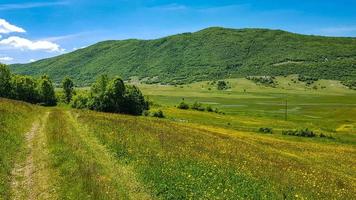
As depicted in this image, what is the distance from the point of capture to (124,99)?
11794 centimetres

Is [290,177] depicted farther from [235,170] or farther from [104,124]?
[104,124]

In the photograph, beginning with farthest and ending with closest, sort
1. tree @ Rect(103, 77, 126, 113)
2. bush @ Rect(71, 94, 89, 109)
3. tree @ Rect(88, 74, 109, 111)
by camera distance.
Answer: bush @ Rect(71, 94, 89, 109) < tree @ Rect(88, 74, 109, 111) < tree @ Rect(103, 77, 126, 113)

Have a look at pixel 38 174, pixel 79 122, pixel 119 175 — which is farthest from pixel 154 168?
pixel 79 122

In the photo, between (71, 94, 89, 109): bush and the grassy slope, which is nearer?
the grassy slope

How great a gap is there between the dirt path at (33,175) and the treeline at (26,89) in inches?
3943

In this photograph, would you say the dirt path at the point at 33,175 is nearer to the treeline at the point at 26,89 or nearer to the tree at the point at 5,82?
the tree at the point at 5,82

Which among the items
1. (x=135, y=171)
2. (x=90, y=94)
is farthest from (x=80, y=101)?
(x=135, y=171)

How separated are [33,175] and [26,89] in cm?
11344

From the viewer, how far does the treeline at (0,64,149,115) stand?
384 feet

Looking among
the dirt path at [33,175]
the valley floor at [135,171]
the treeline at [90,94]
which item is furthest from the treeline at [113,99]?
the dirt path at [33,175]

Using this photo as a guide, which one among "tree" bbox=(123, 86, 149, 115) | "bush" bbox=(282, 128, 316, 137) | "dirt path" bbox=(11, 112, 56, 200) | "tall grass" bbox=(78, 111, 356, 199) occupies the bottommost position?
"bush" bbox=(282, 128, 316, 137)

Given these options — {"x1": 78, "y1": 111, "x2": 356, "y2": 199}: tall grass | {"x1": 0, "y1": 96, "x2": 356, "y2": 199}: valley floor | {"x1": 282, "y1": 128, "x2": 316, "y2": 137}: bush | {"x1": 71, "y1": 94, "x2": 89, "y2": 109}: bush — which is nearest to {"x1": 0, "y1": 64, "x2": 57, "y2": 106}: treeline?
{"x1": 71, "y1": 94, "x2": 89, "y2": 109}: bush

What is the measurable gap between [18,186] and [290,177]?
1537cm

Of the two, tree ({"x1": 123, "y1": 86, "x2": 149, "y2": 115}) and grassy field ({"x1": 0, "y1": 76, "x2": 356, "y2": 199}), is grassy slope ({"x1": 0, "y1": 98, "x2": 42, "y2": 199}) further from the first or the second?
tree ({"x1": 123, "y1": 86, "x2": 149, "y2": 115})
